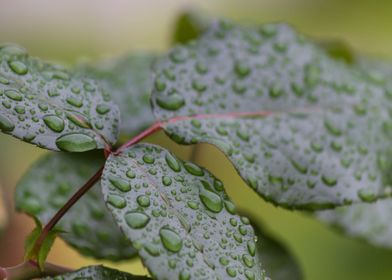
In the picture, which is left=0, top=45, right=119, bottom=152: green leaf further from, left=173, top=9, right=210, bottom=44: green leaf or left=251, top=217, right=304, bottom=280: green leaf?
left=173, top=9, right=210, bottom=44: green leaf

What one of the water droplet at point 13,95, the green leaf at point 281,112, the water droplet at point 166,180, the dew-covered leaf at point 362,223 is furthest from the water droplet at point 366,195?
the water droplet at point 13,95

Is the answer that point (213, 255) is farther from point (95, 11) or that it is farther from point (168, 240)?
point (95, 11)

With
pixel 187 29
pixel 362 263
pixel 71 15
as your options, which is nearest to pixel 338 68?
pixel 187 29

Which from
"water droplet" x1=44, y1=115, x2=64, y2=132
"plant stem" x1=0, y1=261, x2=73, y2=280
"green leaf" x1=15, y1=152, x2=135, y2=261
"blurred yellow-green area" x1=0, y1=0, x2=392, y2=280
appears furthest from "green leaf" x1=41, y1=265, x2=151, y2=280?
"blurred yellow-green area" x1=0, y1=0, x2=392, y2=280

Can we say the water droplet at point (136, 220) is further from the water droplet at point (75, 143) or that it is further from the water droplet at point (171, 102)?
the water droplet at point (171, 102)

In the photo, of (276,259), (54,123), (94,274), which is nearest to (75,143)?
(54,123)

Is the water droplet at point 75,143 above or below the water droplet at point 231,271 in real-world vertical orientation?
above
